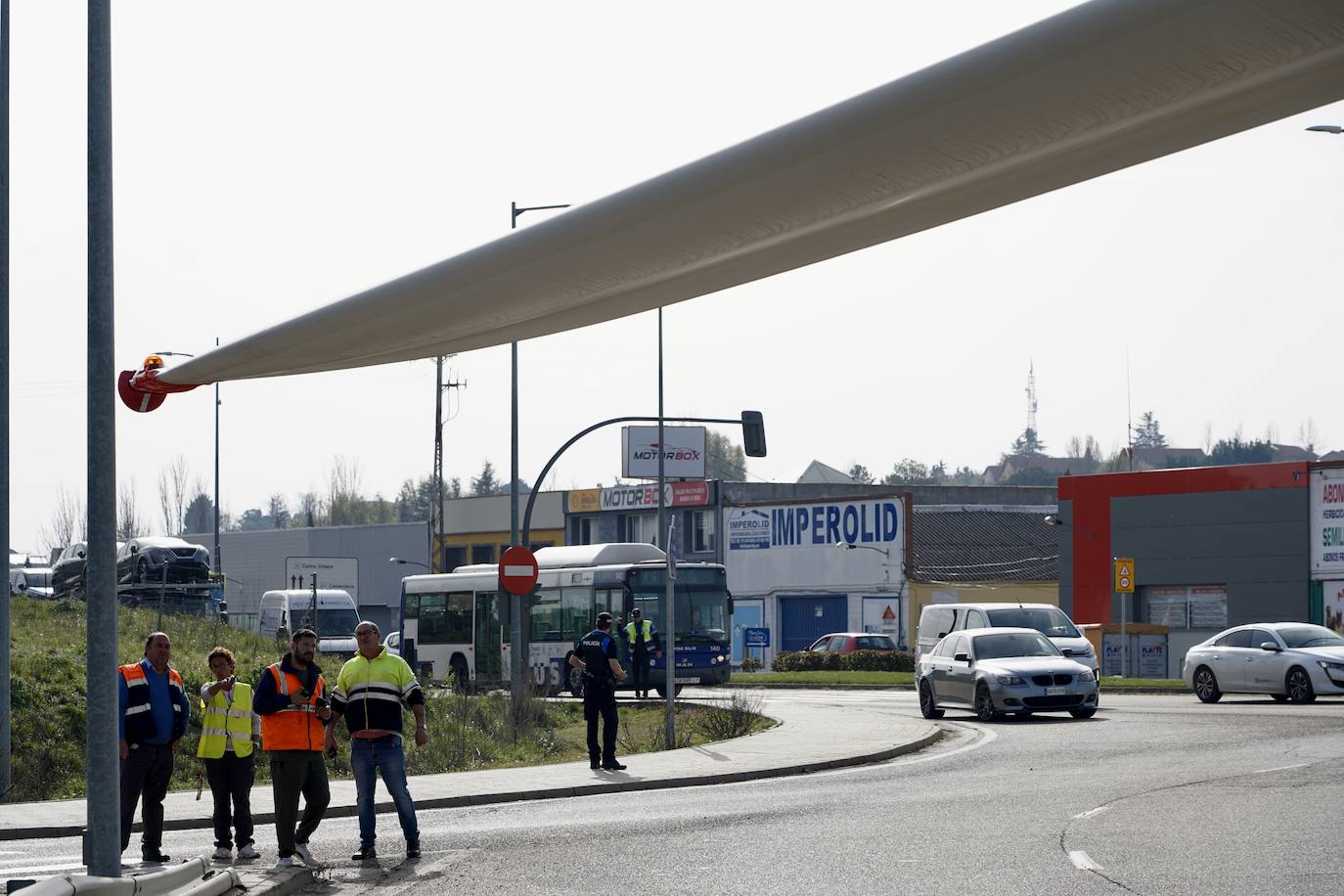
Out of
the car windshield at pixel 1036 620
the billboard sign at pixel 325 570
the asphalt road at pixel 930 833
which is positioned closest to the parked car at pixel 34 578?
the billboard sign at pixel 325 570

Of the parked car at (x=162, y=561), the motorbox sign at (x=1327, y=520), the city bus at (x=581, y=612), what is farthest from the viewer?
the parked car at (x=162, y=561)

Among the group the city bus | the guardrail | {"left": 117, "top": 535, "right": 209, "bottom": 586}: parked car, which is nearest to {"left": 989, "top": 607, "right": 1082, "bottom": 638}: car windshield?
the city bus

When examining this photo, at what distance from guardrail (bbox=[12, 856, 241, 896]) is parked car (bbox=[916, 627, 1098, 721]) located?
1733 centimetres

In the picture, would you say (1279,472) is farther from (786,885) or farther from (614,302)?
(614,302)

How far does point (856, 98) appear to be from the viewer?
13.3 ft

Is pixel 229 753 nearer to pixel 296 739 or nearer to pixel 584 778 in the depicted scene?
pixel 296 739

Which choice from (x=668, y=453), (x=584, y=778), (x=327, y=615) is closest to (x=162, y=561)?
(x=327, y=615)

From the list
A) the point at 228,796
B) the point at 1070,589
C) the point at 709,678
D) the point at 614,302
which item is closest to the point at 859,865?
the point at 228,796

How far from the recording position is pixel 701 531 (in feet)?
243

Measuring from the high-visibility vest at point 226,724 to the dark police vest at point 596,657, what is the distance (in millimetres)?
7113

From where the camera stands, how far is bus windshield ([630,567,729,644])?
3938 cm

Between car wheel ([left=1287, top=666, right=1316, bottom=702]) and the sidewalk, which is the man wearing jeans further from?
car wheel ([left=1287, top=666, right=1316, bottom=702])

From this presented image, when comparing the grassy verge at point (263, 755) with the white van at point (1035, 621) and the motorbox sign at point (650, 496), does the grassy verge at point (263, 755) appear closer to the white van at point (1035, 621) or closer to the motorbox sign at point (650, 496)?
the white van at point (1035, 621)

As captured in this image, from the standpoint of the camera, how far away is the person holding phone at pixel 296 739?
509 inches
